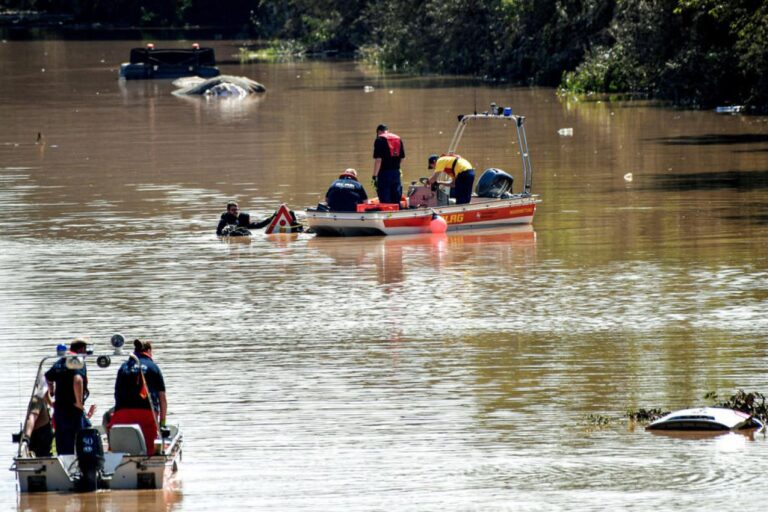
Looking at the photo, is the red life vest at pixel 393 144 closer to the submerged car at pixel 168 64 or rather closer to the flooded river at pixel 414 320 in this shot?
the flooded river at pixel 414 320

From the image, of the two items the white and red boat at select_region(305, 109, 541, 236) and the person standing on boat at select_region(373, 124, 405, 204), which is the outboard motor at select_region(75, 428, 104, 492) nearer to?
the white and red boat at select_region(305, 109, 541, 236)

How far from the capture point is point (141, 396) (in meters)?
13.8

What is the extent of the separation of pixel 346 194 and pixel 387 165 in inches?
38.2

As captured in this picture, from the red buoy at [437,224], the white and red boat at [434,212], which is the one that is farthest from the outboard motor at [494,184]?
the red buoy at [437,224]

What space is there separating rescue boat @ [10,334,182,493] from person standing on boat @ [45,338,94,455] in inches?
4.1

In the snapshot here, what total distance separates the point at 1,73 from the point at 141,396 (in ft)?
231

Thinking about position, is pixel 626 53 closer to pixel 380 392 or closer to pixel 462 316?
pixel 462 316

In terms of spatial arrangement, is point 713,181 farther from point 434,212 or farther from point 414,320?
point 414,320

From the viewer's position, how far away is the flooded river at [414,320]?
13805 mm

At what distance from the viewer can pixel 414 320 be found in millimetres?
20859

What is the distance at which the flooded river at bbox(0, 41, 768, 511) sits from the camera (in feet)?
45.3

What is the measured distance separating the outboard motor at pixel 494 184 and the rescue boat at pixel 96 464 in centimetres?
1529

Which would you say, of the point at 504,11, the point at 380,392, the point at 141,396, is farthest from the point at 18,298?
the point at 504,11

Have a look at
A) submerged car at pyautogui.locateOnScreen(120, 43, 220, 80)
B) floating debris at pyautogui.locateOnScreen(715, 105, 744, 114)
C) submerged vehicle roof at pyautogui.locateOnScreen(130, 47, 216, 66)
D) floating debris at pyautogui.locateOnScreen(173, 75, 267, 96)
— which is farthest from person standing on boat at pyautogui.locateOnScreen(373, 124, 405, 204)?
submerged vehicle roof at pyautogui.locateOnScreen(130, 47, 216, 66)
